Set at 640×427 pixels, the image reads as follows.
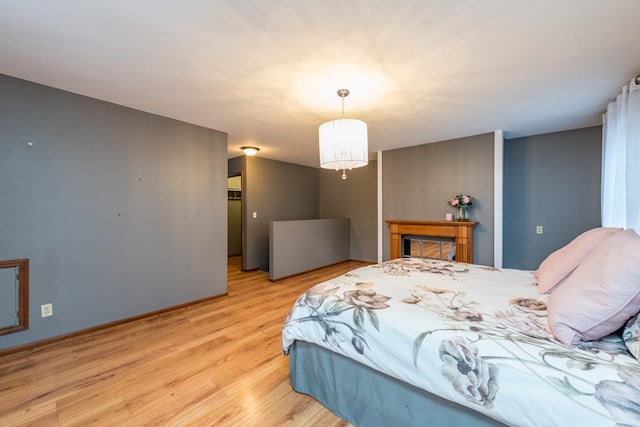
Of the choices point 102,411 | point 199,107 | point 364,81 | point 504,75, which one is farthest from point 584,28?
point 102,411

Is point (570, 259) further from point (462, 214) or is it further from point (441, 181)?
point (441, 181)

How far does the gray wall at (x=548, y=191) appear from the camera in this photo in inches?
138

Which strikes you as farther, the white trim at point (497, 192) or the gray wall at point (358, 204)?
the gray wall at point (358, 204)

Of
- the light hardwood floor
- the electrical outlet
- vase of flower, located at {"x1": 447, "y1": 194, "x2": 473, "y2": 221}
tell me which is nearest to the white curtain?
vase of flower, located at {"x1": 447, "y1": 194, "x2": 473, "y2": 221}

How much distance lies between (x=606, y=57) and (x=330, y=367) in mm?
2974

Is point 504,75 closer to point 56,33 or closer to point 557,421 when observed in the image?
point 557,421

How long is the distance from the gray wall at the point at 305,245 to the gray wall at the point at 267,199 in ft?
2.88

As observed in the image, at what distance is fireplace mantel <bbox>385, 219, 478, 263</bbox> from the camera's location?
3.75 m

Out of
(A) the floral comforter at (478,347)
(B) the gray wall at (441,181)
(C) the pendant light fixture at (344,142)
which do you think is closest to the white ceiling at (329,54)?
(C) the pendant light fixture at (344,142)

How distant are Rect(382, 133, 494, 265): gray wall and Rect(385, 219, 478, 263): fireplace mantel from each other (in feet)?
0.68

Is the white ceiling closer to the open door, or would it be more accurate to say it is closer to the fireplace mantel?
the fireplace mantel

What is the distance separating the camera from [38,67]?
205 centimetres

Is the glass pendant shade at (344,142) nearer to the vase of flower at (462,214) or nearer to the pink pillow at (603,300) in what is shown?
the pink pillow at (603,300)

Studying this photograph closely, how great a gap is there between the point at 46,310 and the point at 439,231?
4.63 meters
